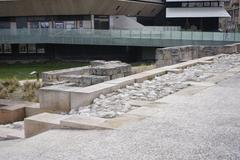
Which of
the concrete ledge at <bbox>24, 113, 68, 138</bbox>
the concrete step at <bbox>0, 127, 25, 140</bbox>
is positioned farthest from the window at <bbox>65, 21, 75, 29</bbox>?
the concrete ledge at <bbox>24, 113, 68, 138</bbox>

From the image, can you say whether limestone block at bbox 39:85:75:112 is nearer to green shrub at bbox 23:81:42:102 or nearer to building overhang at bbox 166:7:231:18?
green shrub at bbox 23:81:42:102

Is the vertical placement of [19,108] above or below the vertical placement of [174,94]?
below

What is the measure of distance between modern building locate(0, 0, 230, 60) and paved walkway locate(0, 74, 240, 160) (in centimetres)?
4154

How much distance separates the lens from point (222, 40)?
36.1m

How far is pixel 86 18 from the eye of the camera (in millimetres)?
57969

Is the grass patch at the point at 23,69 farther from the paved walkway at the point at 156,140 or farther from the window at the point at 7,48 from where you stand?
the paved walkway at the point at 156,140

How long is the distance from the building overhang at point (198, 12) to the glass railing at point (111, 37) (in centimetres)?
2348

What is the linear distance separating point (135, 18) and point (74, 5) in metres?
17.0

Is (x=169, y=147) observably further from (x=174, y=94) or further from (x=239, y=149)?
(x=174, y=94)

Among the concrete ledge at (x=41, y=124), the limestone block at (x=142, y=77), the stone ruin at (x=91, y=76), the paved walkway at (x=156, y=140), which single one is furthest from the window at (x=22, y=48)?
the paved walkway at (x=156, y=140)

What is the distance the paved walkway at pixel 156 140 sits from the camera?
5551 millimetres

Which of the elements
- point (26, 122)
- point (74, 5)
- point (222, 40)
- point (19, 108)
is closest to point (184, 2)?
point (74, 5)

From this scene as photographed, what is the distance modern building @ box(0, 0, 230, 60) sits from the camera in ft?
175

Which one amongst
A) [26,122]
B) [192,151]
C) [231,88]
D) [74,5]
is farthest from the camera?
[74,5]
